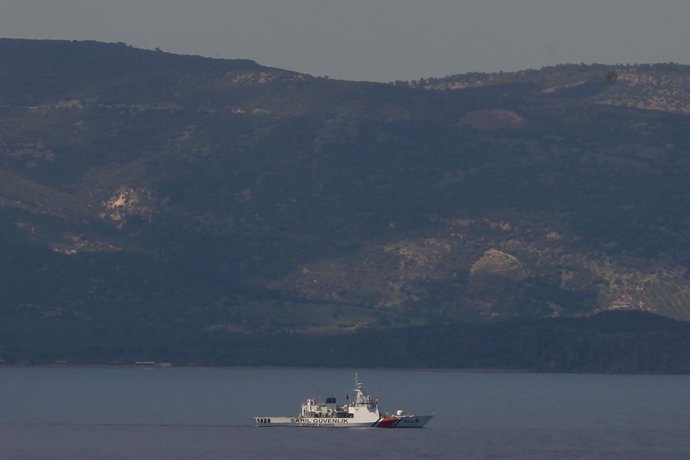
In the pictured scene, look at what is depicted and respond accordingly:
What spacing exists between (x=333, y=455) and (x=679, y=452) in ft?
104

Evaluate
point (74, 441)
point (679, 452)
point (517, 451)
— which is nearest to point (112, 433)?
point (74, 441)

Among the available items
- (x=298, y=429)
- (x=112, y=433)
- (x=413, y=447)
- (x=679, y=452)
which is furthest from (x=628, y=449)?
(x=112, y=433)

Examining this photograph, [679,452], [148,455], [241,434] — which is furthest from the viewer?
[241,434]

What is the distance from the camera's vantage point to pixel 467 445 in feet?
595

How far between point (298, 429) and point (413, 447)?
25.5 meters

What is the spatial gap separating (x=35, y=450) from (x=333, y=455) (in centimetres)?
2541

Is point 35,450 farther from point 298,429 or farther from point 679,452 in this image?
point 679,452

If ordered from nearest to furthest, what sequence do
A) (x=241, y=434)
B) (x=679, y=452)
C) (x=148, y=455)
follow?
(x=148, y=455) < (x=679, y=452) < (x=241, y=434)

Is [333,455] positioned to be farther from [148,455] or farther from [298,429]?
[298,429]

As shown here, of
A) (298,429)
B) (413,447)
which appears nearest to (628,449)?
(413,447)

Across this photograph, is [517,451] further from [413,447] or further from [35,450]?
[35,450]

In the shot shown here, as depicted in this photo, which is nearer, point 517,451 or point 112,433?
point 517,451

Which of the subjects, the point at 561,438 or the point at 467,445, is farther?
the point at 561,438

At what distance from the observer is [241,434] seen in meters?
191
